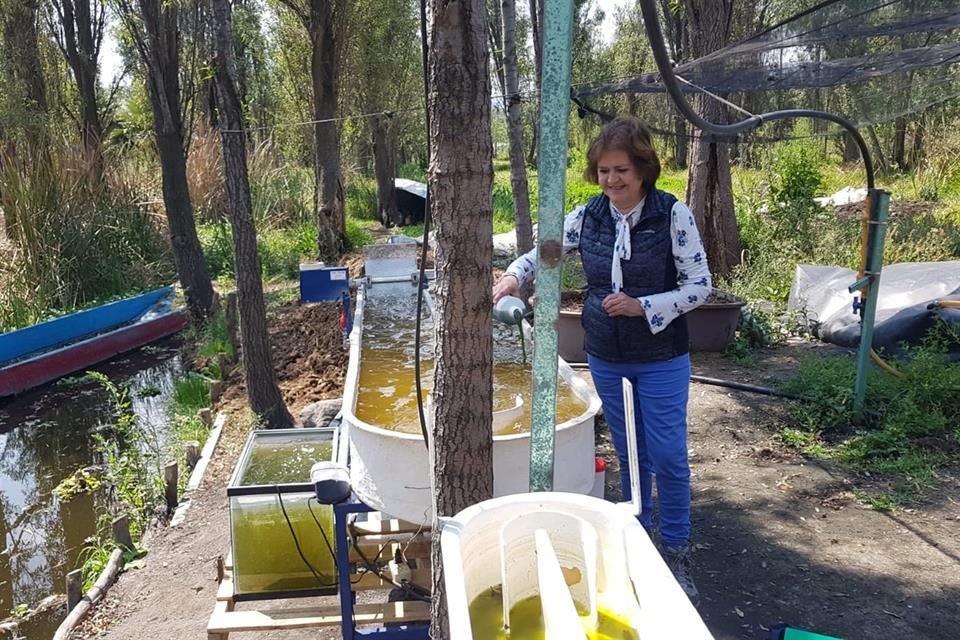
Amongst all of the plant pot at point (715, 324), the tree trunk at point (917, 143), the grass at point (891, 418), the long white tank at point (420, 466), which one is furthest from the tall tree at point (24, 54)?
the tree trunk at point (917, 143)

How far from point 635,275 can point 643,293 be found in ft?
0.22

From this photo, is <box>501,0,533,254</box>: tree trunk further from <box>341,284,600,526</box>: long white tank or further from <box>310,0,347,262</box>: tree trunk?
<box>310,0,347,262</box>: tree trunk

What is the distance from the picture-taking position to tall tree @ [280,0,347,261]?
1013cm

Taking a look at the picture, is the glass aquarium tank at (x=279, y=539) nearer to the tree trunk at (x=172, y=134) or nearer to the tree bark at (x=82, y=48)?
the tree trunk at (x=172, y=134)

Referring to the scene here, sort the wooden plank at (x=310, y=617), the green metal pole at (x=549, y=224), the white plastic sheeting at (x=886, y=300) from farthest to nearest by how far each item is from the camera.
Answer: the white plastic sheeting at (x=886, y=300)
the wooden plank at (x=310, y=617)
the green metal pole at (x=549, y=224)

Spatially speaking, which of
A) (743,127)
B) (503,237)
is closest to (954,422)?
(743,127)

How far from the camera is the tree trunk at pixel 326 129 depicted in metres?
10.1

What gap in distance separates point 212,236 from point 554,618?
12.2m

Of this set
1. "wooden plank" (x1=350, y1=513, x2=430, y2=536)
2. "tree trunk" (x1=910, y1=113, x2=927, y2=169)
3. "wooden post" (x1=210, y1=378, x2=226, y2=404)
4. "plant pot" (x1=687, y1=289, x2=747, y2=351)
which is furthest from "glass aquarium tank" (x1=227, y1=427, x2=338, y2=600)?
"tree trunk" (x1=910, y1=113, x2=927, y2=169)

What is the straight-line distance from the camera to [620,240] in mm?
2520

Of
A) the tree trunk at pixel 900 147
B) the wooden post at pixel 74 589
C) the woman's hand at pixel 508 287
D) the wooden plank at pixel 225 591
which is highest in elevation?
the tree trunk at pixel 900 147

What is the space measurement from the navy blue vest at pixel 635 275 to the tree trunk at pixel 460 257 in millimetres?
832

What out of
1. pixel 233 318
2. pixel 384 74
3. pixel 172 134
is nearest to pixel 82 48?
pixel 384 74

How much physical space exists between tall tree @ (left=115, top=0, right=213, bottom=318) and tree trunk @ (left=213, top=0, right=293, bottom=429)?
1670mm
